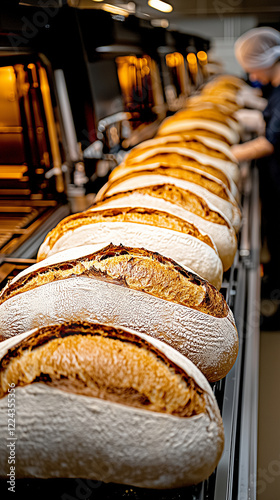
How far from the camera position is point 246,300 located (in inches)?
58.5

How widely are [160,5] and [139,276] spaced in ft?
6.01

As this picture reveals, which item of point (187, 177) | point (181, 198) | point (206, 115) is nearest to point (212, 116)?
point (206, 115)

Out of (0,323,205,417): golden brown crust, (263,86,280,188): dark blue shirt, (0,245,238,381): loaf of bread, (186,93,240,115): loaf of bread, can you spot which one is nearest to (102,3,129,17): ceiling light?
(263,86,280,188): dark blue shirt

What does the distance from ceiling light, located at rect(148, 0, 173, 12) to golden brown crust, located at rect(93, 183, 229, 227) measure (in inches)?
47.7

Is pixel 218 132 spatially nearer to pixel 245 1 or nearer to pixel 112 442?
pixel 245 1

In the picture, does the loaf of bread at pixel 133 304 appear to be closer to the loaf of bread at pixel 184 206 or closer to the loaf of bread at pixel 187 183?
the loaf of bread at pixel 184 206

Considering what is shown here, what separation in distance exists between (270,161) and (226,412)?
6.60 ft

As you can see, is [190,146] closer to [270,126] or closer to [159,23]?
[270,126]

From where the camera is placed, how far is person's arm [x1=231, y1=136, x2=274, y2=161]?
232 cm

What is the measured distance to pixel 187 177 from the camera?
147cm

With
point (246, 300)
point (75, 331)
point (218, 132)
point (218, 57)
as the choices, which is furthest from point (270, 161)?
point (218, 57)

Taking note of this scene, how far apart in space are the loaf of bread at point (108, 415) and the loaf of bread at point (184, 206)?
0.55 metres

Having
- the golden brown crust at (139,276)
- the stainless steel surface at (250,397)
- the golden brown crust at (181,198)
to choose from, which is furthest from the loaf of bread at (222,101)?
the golden brown crust at (139,276)

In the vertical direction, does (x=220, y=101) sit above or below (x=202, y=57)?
below
